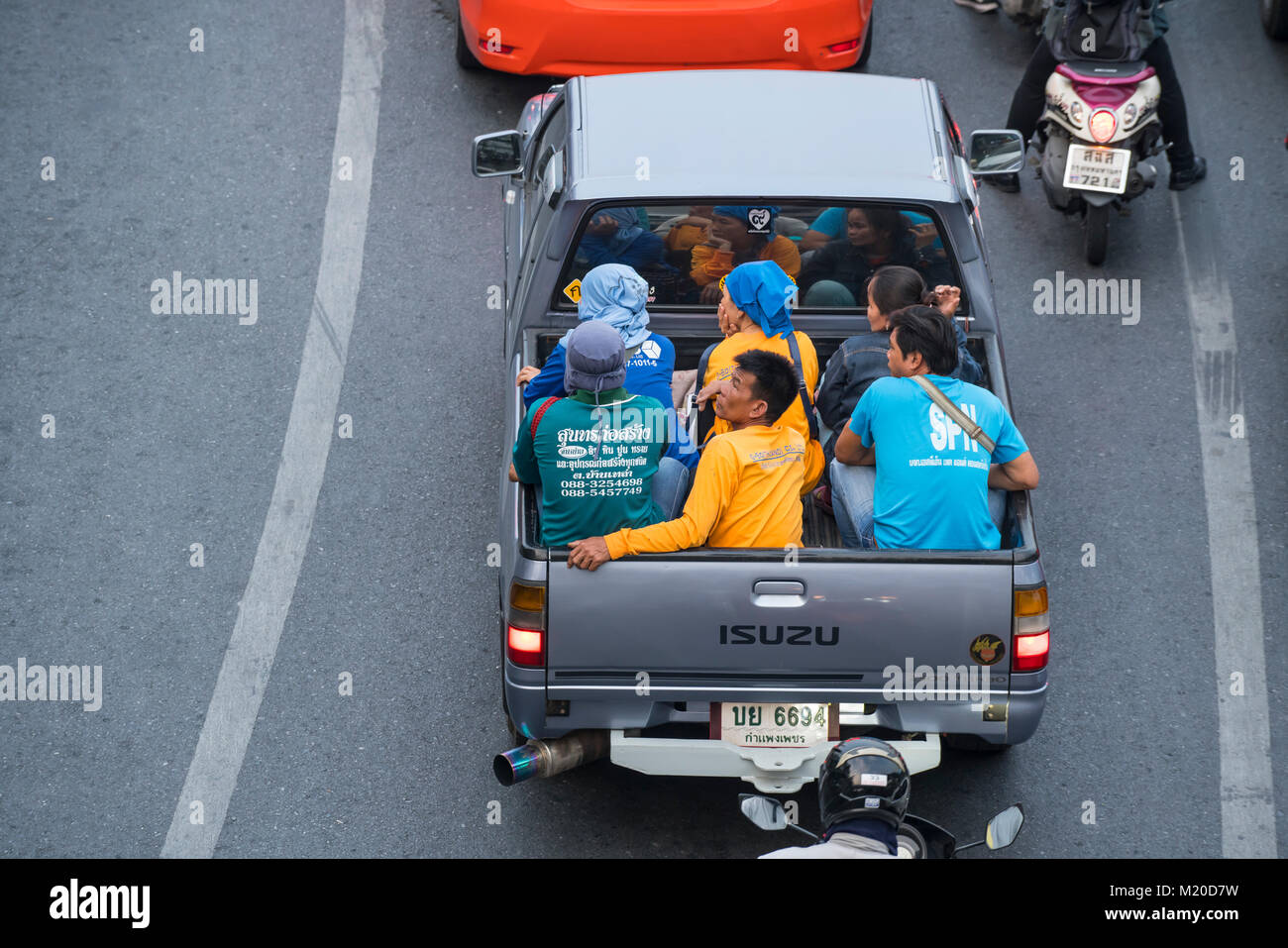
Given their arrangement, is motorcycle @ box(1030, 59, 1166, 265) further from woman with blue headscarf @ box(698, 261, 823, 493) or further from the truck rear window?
woman with blue headscarf @ box(698, 261, 823, 493)

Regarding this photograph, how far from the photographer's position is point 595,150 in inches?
264

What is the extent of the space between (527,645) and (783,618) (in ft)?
2.91

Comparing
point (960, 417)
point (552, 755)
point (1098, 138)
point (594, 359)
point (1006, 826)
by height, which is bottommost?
point (552, 755)

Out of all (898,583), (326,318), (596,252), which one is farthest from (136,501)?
(898,583)

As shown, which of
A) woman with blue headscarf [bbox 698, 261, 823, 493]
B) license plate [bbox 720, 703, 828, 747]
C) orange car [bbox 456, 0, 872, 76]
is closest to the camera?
license plate [bbox 720, 703, 828, 747]

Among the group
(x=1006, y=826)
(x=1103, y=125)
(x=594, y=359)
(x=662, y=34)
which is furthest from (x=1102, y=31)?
(x=1006, y=826)

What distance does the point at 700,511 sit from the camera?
18.3ft

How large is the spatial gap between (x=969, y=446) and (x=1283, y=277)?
4.22 m

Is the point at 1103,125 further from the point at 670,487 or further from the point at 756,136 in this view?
the point at 670,487

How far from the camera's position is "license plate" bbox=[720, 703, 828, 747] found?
5.55 m

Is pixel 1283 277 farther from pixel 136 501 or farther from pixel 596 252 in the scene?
pixel 136 501

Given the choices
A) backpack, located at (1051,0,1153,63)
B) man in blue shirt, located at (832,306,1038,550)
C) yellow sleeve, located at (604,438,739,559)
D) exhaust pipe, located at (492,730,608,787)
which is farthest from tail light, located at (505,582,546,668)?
backpack, located at (1051,0,1153,63)

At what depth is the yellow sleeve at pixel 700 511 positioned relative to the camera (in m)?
5.41

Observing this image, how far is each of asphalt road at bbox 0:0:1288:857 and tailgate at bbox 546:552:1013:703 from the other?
1097 millimetres
